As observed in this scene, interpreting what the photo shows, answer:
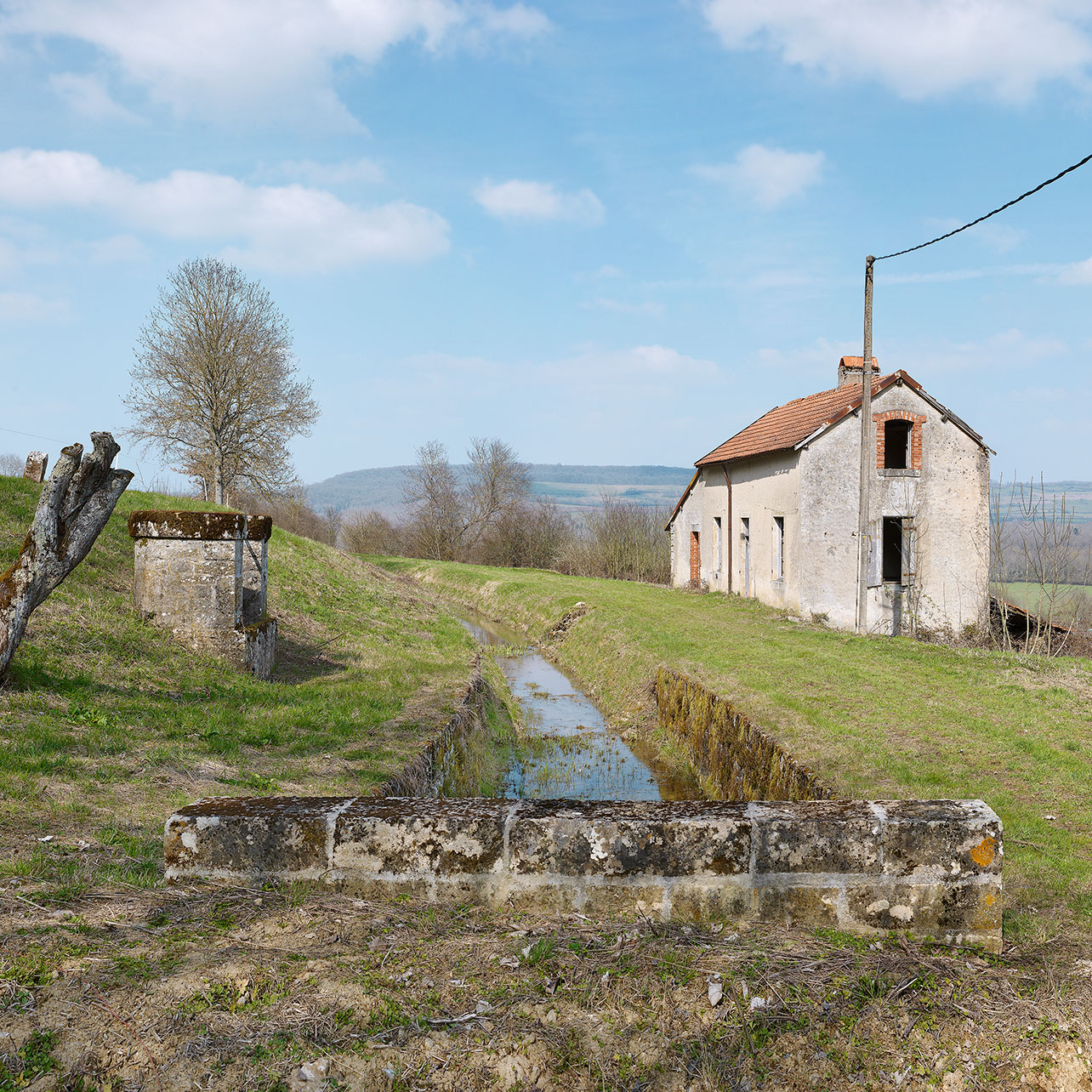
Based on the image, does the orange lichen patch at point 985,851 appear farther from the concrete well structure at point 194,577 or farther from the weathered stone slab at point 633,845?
the concrete well structure at point 194,577

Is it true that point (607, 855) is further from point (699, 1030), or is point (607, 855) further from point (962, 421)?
point (962, 421)

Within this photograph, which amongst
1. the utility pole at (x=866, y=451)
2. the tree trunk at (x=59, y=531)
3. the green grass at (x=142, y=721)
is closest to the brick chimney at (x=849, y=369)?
the utility pole at (x=866, y=451)

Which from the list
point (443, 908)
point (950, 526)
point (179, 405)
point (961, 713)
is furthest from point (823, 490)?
point (179, 405)

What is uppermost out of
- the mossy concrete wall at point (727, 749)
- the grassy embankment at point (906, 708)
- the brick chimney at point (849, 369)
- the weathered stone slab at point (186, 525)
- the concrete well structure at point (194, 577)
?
the brick chimney at point (849, 369)

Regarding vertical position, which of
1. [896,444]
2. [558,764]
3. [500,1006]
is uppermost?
[896,444]

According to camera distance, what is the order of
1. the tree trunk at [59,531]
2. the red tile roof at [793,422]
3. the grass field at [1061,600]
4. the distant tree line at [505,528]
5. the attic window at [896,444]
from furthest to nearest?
the distant tree line at [505,528] < the attic window at [896,444] < the red tile roof at [793,422] < the grass field at [1061,600] < the tree trunk at [59,531]

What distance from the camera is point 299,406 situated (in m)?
33.8

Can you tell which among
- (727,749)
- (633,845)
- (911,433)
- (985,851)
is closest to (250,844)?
(633,845)

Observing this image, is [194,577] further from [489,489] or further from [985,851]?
[489,489]

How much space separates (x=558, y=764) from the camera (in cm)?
1173

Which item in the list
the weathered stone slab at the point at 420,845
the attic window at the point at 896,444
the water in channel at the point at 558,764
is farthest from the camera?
the attic window at the point at 896,444

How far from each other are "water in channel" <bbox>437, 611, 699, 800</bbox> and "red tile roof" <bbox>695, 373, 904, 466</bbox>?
9.21 metres

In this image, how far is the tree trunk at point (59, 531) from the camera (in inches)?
277

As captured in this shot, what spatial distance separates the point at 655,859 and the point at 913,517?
62.0 feet
